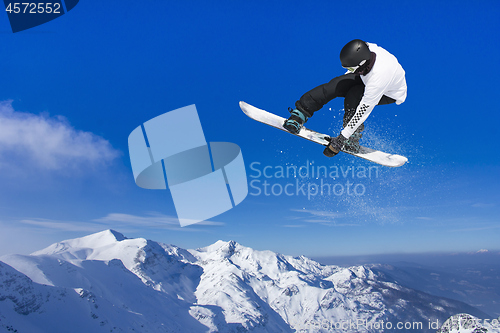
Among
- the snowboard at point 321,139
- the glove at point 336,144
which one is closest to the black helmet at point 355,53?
the glove at point 336,144

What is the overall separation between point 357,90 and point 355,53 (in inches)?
56.0

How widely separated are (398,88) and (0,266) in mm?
243293

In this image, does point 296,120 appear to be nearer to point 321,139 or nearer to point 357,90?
point 321,139

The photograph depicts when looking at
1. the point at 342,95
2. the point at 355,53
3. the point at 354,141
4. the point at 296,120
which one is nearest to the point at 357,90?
the point at 342,95

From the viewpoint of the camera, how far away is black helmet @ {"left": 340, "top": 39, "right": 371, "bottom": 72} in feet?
17.4

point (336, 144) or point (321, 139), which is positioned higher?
point (321, 139)

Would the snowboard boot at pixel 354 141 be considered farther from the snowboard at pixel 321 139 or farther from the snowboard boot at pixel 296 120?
the snowboard boot at pixel 296 120

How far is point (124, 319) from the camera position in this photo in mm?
180875

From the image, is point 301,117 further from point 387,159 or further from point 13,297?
point 13,297

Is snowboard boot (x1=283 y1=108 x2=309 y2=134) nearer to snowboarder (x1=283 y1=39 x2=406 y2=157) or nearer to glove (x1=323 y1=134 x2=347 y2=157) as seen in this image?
snowboarder (x1=283 y1=39 x2=406 y2=157)

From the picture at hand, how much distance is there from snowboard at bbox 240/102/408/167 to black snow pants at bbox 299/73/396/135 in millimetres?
974

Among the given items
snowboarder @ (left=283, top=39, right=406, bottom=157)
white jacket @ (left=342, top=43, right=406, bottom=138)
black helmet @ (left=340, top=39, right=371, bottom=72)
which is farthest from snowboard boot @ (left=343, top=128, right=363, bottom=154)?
black helmet @ (left=340, top=39, right=371, bottom=72)

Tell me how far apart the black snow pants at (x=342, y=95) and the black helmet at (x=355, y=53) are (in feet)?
4.21

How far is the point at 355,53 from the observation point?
529cm
